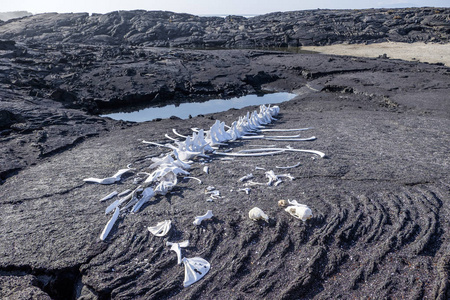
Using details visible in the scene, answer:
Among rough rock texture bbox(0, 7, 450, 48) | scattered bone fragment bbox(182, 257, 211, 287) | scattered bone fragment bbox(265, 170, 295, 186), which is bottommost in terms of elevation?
scattered bone fragment bbox(182, 257, 211, 287)

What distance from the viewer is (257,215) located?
2848 millimetres

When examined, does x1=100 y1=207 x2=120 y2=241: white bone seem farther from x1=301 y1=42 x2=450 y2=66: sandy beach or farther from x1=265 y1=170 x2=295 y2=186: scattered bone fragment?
x1=301 y1=42 x2=450 y2=66: sandy beach

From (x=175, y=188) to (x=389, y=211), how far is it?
2208 mm

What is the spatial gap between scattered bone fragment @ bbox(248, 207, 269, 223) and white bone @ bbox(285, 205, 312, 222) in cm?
25

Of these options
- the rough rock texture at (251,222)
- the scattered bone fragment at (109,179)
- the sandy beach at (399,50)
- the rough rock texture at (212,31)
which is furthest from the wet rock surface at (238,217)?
the rough rock texture at (212,31)

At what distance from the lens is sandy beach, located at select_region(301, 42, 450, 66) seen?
15.7 meters

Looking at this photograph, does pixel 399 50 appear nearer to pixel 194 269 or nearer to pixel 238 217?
pixel 238 217

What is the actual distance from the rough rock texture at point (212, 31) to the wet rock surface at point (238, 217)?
18.6 metres

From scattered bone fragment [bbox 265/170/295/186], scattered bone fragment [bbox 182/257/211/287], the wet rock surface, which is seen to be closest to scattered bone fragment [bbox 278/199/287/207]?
the wet rock surface

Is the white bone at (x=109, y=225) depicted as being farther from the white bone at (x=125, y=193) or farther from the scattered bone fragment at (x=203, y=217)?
the scattered bone fragment at (x=203, y=217)

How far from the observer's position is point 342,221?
2.84m

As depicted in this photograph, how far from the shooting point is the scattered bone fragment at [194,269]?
93.9 inches

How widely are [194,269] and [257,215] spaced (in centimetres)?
74

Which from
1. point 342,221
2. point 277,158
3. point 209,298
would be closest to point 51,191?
point 209,298
